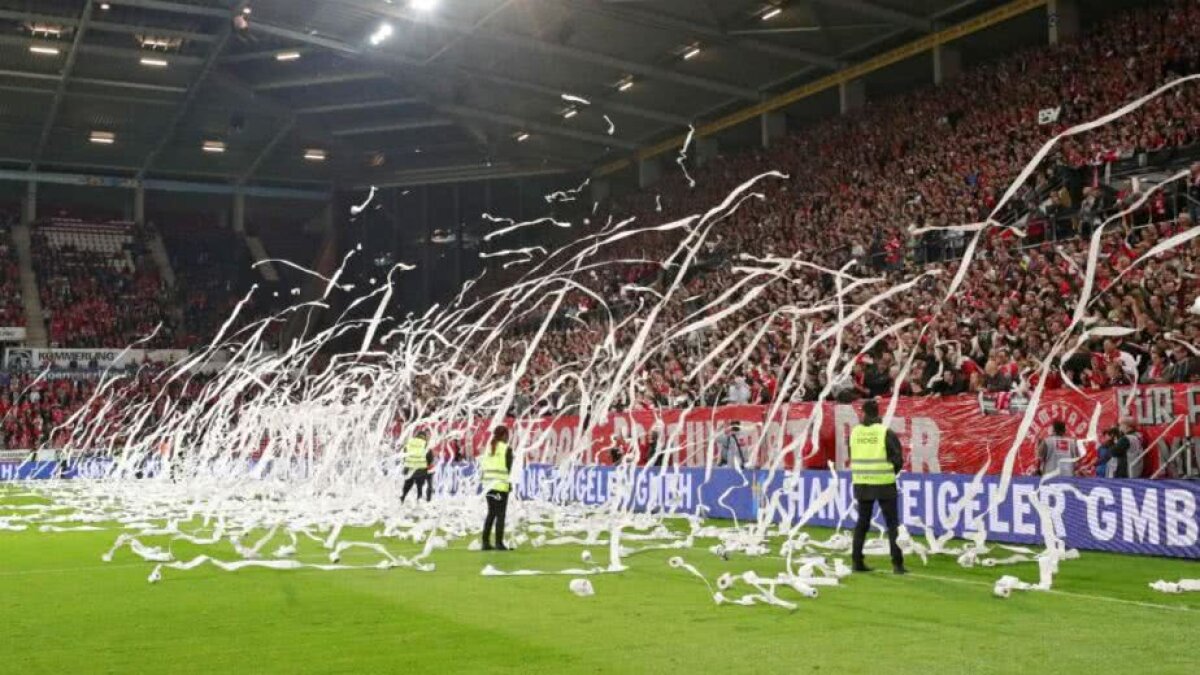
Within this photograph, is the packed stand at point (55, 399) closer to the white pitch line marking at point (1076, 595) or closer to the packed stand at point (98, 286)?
the packed stand at point (98, 286)

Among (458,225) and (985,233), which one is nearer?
(985,233)

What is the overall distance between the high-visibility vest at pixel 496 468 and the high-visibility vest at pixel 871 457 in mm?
→ 4945

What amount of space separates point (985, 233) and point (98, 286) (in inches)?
1741

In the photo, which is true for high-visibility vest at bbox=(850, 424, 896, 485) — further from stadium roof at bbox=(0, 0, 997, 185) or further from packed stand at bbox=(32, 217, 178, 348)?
packed stand at bbox=(32, 217, 178, 348)

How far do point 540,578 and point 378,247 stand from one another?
49869 mm

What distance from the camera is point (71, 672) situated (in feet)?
26.8

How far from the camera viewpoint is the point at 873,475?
13758 mm

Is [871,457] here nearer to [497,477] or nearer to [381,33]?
[497,477]

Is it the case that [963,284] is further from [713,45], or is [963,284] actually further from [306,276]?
[306,276]

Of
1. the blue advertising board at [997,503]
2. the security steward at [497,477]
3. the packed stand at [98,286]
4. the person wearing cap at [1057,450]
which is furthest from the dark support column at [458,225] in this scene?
the person wearing cap at [1057,450]

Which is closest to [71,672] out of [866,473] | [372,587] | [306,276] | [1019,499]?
[372,587]

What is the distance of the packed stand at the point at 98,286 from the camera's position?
55750 mm

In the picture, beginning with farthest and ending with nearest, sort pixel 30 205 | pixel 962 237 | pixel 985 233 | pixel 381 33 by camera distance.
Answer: pixel 30 205 < pixel 381 33 < pixel 962 237 < pixel 985 233

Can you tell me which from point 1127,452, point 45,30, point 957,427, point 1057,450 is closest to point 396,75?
point 45,30
